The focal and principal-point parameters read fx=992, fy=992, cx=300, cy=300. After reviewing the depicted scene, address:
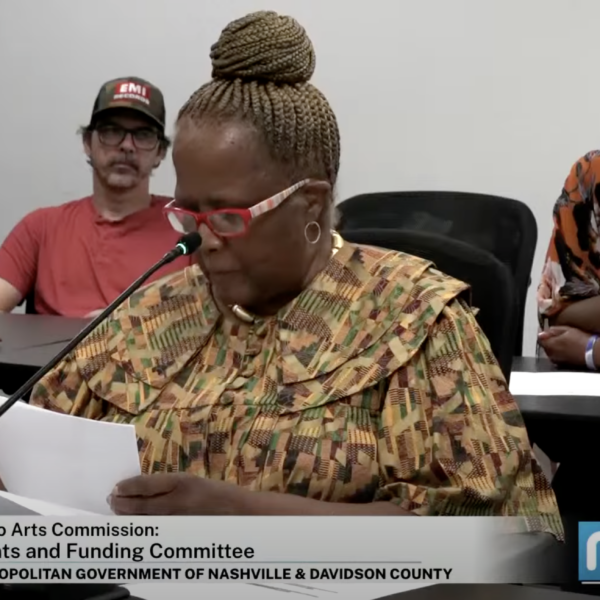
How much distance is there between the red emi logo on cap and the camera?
2.64 m

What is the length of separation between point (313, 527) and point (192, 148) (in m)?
0.45

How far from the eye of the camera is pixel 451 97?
9.36 feet

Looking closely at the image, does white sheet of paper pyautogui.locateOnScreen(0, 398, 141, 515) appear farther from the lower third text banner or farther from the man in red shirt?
the man in red shirt

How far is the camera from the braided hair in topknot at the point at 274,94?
1010mm

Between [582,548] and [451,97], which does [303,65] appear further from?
[451,97]

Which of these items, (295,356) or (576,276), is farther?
(576,276)

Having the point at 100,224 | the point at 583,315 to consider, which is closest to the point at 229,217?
the point at 583,315

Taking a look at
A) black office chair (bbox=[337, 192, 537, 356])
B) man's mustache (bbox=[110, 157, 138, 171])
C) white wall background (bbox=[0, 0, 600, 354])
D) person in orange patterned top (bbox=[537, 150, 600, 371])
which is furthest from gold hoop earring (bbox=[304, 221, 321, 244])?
man's mustache (bbox=[110, 157, 138, 171])

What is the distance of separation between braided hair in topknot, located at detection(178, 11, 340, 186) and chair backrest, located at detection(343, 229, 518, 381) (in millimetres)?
231

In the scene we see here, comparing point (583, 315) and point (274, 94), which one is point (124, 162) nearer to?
point (583, 315)

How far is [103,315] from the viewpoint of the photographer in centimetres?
92

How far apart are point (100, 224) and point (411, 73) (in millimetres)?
998

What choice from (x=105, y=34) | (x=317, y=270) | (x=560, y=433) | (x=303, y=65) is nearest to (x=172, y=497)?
(x=317, y=270)

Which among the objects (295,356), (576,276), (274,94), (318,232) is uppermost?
(274,94)
